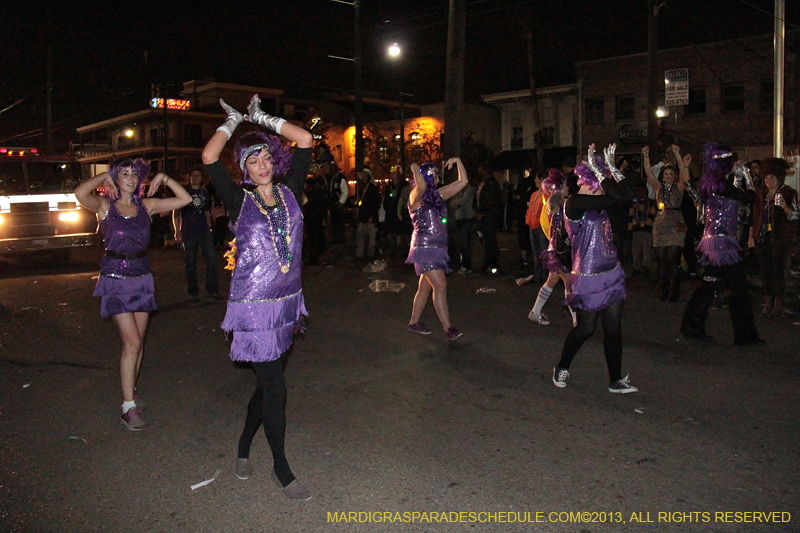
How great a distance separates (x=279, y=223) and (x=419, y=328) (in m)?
4.37

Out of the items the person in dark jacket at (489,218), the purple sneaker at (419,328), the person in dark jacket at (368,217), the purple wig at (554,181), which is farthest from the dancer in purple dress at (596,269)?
the person in dark jacket at (368,217)

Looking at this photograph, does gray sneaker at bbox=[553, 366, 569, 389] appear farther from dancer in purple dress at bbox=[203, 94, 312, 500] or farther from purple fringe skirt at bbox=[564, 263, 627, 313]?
dancer in purple dress at bbox=[203, 94, 312, 500]

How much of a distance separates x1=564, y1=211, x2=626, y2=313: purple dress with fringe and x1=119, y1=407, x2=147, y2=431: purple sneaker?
139 inches

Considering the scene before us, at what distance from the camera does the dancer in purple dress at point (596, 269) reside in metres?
5.51

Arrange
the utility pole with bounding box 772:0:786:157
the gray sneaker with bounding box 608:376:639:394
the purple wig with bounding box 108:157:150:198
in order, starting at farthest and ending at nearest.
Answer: the utility pole with bounding box 772:0:786:157 < the gray sneaker with bounding box 608:376:639:394 < the purple wig with bounding box 108:157:150:198

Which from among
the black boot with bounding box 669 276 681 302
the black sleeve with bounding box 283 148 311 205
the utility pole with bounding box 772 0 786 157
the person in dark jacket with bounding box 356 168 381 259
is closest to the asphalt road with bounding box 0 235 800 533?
the black boot with bounding box 669 276 681 302

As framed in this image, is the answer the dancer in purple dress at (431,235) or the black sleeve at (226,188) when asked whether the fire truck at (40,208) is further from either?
the black sleeve at (226,188)

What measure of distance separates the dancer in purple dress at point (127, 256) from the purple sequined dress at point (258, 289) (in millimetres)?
1729

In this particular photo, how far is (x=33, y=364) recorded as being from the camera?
7090mm

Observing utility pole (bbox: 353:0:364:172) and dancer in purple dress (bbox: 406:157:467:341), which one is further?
utility pole (bbox: 353:0:364:172)

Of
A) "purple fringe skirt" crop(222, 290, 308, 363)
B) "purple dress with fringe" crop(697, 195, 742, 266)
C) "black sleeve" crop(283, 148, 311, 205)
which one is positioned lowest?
"purple fringe skirt" crop(222, 290, 308, 363)

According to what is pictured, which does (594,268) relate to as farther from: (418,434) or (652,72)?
(652,72)

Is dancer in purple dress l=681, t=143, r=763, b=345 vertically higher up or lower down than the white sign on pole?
lower down

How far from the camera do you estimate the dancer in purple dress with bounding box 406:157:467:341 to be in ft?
24.7
